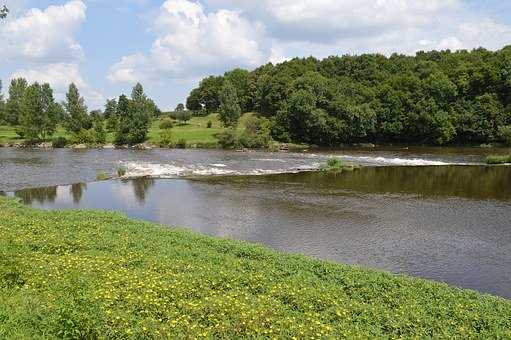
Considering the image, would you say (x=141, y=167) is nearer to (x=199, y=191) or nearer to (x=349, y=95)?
(x=199, y=191)

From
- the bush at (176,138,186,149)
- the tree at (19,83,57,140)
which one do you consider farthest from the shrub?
the tree at (19,83,57,140)

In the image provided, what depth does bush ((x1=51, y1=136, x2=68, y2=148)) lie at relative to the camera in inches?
4161

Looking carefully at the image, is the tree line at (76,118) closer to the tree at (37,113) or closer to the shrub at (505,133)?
the tree at (37,113)

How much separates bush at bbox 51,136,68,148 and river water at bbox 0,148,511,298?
917 inches

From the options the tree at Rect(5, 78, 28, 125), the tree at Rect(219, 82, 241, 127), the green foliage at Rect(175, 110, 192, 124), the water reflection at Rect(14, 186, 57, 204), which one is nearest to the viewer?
the water reflection at Rect(14, 186, 57, 204)

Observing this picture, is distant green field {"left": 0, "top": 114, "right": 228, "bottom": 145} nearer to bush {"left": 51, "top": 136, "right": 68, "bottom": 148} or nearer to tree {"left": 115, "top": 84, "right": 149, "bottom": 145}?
tree {"left": 115, "top": 84, "right": 149, "bottom": 145}

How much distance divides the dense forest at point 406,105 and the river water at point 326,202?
79.7 feet

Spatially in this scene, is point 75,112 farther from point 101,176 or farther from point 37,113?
point 101,176

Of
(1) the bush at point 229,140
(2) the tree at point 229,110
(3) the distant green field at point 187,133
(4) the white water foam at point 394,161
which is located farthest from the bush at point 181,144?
(4) the white water foam at point 394,161

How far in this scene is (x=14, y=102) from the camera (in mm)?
130625

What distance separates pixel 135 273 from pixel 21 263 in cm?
463

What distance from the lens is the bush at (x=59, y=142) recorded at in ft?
347

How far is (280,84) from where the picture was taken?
401 feet

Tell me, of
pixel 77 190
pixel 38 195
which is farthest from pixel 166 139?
pixel 38 195
